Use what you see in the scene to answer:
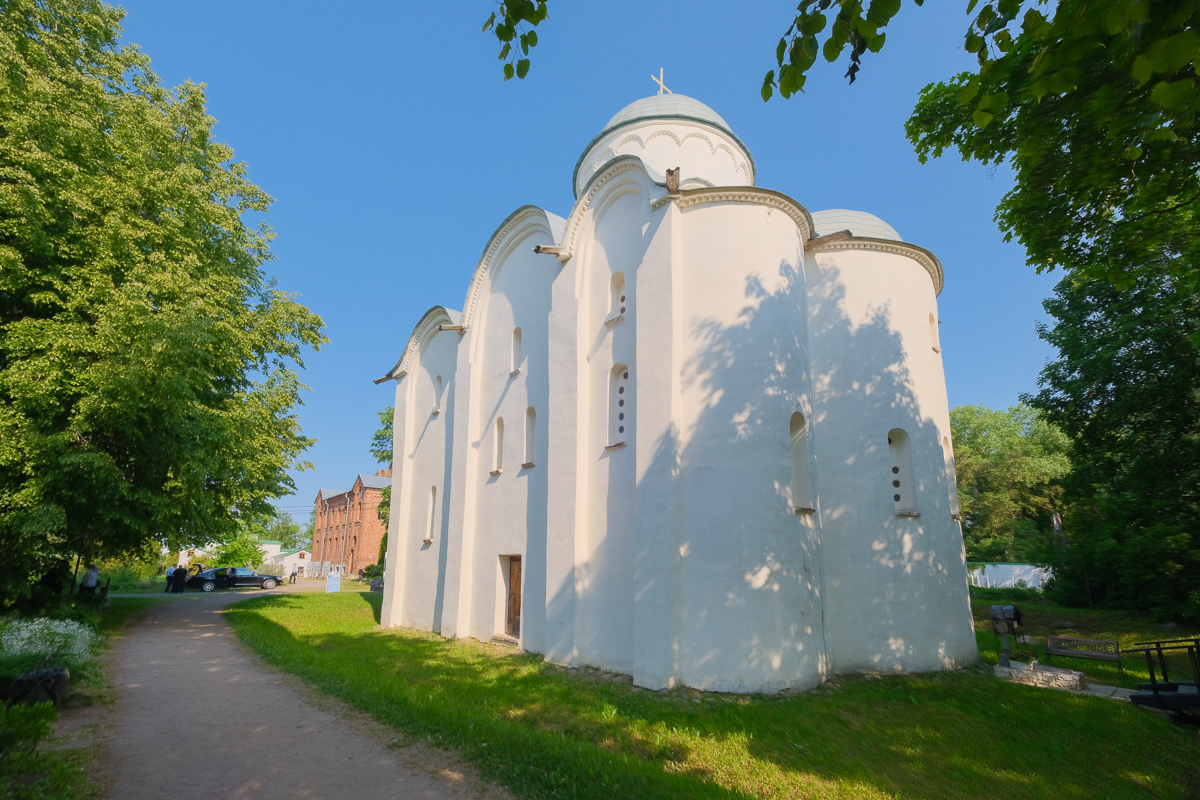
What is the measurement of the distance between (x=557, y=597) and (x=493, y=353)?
23.0 ft

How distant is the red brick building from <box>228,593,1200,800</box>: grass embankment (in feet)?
148

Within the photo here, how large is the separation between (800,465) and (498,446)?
7581 millimetres

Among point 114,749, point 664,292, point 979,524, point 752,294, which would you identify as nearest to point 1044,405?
point 752,294

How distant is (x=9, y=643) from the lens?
28.1ft

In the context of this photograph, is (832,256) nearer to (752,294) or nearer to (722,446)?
(752,294)

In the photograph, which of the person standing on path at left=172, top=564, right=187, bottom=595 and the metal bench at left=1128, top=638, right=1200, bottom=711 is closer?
the metal bench at left=1128, top=638, right=1200, bottom=711

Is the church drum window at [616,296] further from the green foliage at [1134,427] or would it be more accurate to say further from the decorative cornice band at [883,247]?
the green foliage at [1134,427]

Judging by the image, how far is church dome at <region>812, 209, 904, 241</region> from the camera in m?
14.3

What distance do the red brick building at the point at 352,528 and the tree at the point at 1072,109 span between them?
A: 165ft

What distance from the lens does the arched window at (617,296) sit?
12.5m

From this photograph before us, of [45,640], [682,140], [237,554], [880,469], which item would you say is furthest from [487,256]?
[237,554]

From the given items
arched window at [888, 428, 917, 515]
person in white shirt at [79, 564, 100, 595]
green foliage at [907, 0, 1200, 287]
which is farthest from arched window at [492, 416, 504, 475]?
person in white shirt at [79, 564, 100, 595]

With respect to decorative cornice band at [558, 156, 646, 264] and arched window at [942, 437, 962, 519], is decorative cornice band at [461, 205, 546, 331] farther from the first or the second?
arched window at [942, 437, 962, 519]

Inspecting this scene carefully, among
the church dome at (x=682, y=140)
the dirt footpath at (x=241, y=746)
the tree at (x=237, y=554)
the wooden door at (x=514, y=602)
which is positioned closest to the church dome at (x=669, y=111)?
the church dome at (x=682, y=140)
